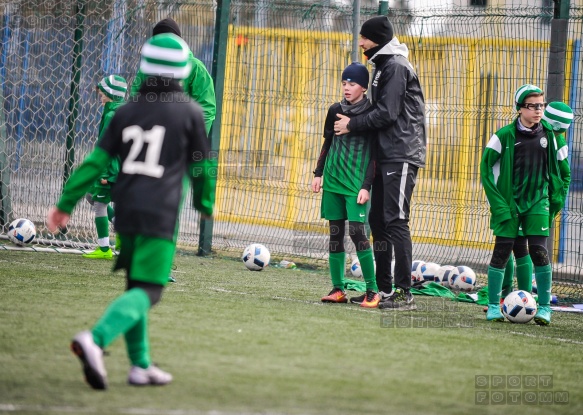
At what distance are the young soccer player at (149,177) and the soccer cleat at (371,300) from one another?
140 inches

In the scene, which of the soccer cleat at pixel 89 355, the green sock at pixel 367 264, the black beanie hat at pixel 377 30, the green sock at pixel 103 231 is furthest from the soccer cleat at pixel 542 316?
the green sock at pixel 103 231

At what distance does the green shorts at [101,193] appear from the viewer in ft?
35.4

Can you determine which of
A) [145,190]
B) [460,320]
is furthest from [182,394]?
[460,320]

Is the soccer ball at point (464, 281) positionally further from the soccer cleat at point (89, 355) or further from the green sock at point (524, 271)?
the soccer cleat at point (89, 355)

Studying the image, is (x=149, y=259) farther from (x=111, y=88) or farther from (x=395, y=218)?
(x=111, y=88)

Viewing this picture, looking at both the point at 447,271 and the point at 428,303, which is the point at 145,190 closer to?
the point at 428,303

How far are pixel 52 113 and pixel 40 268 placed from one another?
3808 millimetres

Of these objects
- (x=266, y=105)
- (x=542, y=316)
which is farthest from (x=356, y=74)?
(x=266, y=105)

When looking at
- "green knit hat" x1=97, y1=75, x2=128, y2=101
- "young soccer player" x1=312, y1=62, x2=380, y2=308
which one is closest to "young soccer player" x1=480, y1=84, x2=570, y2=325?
"young soccer player" x1=312, y1=62, x2=380, y2=308

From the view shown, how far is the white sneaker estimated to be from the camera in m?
4.90

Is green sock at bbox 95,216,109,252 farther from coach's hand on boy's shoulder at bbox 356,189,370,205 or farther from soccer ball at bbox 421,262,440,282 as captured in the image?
coach's hand on boy's shoulder at bbox 356,189,370,205

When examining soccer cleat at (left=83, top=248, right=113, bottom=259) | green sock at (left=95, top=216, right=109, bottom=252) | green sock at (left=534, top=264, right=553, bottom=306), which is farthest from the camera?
soccer cleat at (left=83, top=248, right=113, bottom=259)

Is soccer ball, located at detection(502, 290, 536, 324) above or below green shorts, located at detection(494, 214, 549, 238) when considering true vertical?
below

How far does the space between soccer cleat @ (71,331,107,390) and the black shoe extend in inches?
167
